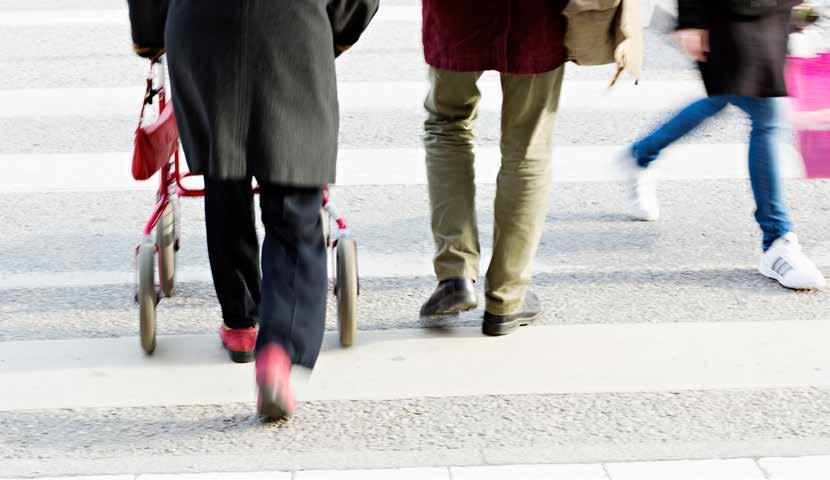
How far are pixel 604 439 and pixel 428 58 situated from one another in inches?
53.0

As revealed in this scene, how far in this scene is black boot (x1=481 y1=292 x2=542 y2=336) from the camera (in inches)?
163

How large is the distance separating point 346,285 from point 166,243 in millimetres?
702

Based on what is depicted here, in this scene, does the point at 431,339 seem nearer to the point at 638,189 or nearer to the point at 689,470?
the point at 689,470

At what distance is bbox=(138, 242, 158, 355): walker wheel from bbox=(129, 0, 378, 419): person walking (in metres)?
0.39

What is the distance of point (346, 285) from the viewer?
3934mm

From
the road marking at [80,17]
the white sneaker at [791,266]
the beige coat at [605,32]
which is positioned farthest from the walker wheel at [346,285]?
the road marking at [80,17]

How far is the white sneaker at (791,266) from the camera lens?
4.54 m

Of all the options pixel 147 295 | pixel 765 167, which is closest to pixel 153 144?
pixel 147 295

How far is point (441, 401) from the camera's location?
12.0ft

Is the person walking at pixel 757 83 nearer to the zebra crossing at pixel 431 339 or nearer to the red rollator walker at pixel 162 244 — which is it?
the zebra crossing at pixel 431 339

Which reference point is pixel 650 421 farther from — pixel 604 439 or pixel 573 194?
pixel 573 194

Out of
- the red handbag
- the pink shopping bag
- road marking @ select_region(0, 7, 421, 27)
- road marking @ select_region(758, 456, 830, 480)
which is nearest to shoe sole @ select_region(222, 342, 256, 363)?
the red handbag

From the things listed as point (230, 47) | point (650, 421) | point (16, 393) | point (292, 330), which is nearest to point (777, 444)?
point (650, 421)

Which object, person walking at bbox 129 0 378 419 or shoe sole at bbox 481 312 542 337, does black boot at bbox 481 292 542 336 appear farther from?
person walking at bbox 129 0 378 419
